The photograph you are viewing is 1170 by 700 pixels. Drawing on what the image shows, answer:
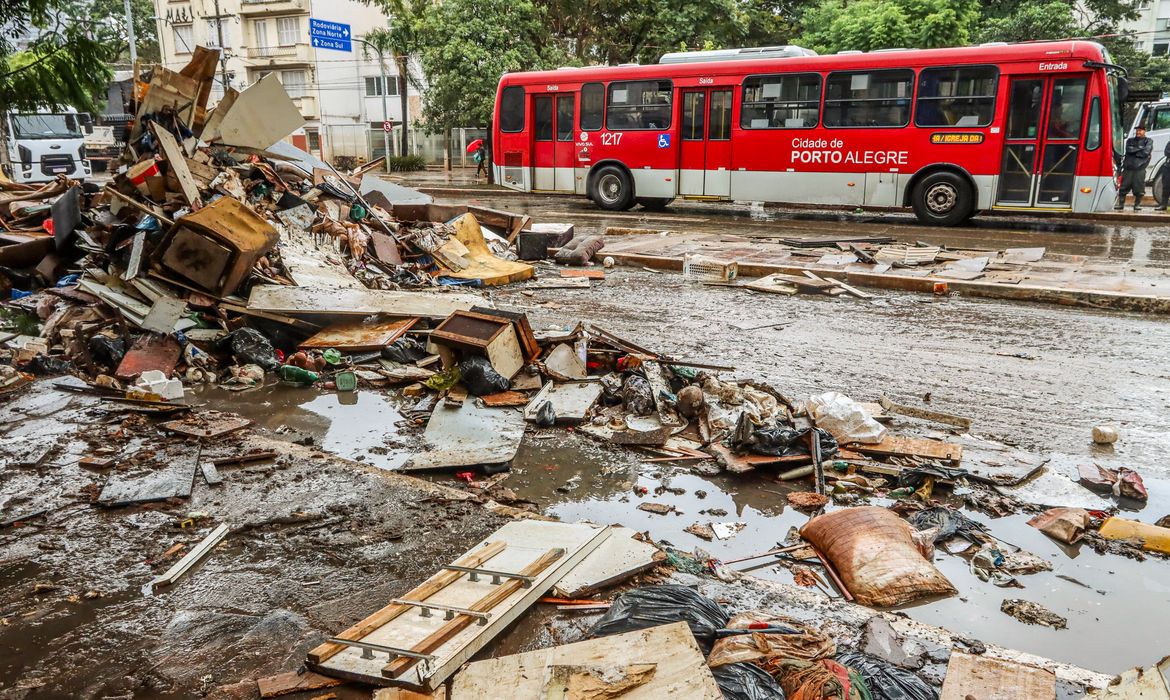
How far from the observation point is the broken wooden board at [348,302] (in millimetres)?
7457

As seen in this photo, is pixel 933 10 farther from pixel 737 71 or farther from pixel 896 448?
pixel 896 448

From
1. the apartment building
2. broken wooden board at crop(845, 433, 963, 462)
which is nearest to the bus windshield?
the apartment building

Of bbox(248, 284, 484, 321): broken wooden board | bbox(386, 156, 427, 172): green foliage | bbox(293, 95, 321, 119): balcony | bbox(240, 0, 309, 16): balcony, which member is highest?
bbox(240, 0, 309, 16): balcony

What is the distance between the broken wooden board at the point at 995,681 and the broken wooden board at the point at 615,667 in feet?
2.99

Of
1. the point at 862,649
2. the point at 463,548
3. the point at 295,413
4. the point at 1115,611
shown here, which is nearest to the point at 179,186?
the point at 295,413

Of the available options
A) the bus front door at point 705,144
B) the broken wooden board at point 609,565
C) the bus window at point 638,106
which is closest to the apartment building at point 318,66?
the bus window at point 638,106

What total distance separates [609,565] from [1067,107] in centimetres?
1454

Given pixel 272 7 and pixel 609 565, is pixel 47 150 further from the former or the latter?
pixel 609 565

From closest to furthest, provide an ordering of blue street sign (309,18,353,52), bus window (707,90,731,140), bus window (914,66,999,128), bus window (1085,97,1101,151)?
bus window (1085,97,1101,151), bus window (914,66,999,128), bus window (707,90,731,140), blue street sign (309,18,353,52)

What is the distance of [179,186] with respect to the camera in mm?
8758

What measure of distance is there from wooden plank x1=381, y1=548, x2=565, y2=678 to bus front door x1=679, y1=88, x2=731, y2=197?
15.1 m

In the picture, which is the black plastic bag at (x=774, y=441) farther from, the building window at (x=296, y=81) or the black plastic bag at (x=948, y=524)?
the building window at (x=296, y=81)

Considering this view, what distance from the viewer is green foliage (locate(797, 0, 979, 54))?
76.7 feet

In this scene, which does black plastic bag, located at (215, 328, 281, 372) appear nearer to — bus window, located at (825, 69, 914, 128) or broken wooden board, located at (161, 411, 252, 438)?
broken wooden board, located at (161, 411, 252, 438)
